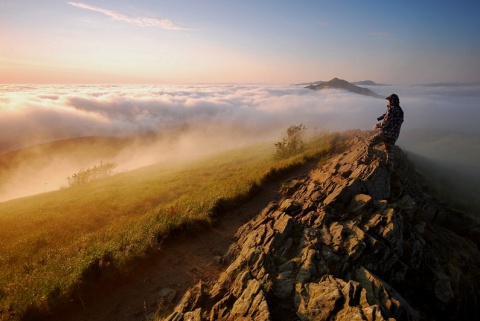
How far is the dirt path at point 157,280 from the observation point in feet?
→ 31.0

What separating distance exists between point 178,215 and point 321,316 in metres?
10.4

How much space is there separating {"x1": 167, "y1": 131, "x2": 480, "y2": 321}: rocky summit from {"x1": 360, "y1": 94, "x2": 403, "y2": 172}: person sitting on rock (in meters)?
0.80

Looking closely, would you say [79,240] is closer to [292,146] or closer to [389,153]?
[389,153]

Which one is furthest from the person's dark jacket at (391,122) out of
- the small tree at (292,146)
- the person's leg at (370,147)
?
the small tree at (292,146)

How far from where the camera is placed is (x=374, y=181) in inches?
614

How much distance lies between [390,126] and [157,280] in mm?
16105

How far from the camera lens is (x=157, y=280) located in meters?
10.9

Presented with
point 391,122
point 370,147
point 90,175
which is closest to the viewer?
point 391,122

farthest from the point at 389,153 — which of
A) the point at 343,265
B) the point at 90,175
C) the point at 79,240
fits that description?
the point at 90,175

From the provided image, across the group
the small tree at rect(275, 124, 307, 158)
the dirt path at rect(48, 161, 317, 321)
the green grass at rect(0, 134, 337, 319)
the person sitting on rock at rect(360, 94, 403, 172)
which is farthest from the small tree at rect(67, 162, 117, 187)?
the person sitting on rock at rect(360, 94, 403, 172)

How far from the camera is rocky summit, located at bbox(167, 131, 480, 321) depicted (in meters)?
7.47

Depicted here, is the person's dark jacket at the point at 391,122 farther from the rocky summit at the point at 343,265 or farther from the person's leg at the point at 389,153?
the rocky summit at the point at 343,265

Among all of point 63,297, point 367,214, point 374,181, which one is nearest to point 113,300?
point 63,297

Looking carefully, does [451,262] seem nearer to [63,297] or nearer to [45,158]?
[63,297]
